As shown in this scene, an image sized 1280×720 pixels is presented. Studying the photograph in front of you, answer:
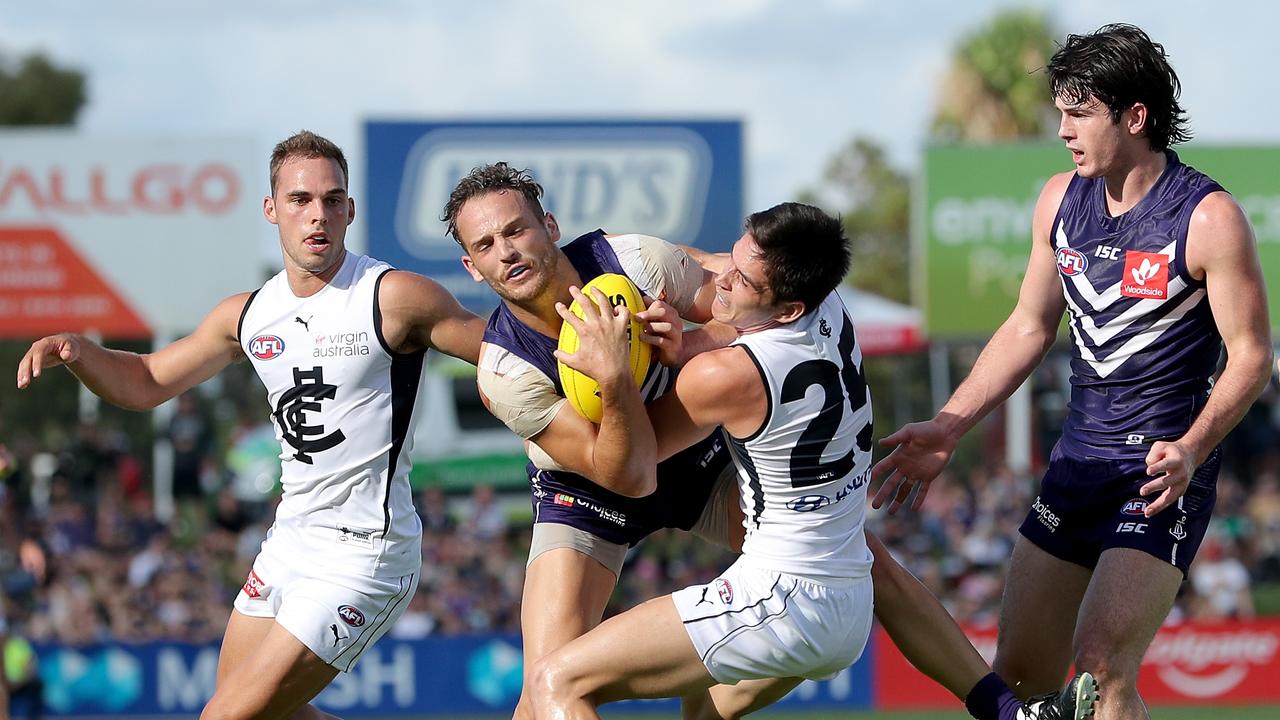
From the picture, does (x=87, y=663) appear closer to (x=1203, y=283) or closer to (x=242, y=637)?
(x=242, y=637)

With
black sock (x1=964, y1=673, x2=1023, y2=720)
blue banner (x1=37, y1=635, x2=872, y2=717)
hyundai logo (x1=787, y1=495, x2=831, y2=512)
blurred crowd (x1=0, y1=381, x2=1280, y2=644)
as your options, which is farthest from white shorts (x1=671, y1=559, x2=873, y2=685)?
blurred crowd (x1=0, y1=381, x2=1280, y2=644)

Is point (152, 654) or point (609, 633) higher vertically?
point (609, 633)

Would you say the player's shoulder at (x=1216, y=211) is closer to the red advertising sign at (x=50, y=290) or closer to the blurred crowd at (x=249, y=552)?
the blurred crowd at (x=249, y=552)

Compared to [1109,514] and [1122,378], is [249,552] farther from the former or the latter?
[1122,378]

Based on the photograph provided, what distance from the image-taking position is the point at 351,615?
18.3 ft

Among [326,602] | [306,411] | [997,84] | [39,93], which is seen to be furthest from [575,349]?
[39,93]

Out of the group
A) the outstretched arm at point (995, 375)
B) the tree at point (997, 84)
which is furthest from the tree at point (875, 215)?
the outstretched arm at point (995, 375)

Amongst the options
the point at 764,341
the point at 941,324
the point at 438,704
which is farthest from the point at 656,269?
the point at 941,324

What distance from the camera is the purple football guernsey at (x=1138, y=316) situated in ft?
16.9

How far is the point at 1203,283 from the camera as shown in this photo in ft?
16.9

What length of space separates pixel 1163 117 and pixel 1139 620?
171cm

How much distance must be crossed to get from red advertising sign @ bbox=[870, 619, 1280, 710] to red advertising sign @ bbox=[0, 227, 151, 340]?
9353 millimetres

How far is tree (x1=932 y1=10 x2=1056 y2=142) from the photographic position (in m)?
33.2

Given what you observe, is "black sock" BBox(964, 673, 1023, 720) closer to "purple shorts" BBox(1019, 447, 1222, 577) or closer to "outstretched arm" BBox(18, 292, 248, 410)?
"purple shorts" BBox(1019, 447, 1222, 577)
